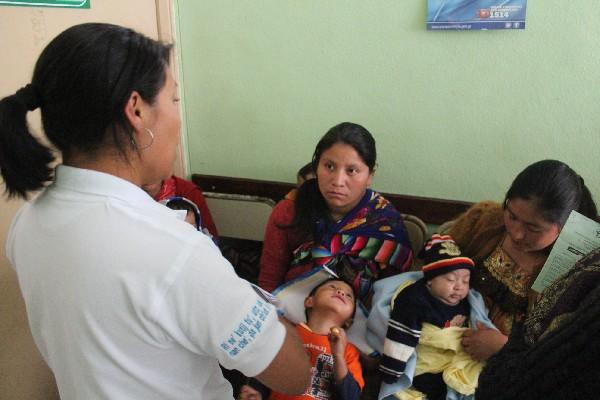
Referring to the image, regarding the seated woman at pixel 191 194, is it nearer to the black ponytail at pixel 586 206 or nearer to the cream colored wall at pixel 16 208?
the cream colored wall at pixel 16 208

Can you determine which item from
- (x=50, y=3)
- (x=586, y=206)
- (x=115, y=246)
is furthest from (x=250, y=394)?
(x=50, y=3)

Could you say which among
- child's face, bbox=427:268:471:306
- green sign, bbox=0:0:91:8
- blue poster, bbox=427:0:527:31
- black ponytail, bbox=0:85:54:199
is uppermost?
green sign, bbox=0:0:91:8

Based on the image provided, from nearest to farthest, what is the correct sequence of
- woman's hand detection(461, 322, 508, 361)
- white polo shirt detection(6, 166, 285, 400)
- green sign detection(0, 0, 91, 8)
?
white polo shirt detection(6, 166, 285, 400)
woman's hand detection(461, 322, 508, 361)
green sign detection(0, 0, 91, 8)

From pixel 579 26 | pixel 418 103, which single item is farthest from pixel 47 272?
pixel 579 26

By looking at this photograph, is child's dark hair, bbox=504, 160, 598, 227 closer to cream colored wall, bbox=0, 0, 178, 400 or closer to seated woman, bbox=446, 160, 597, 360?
seated woman, bbox=446, 160, 597, 360

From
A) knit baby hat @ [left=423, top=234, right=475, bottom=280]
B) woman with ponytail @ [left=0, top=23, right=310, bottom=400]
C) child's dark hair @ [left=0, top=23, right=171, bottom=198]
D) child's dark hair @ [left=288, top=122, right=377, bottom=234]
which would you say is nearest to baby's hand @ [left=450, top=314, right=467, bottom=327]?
knit baby hat @ [left=423, top=234, right=475, bottom=280]

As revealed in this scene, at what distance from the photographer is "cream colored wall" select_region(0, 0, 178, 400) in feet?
5.10

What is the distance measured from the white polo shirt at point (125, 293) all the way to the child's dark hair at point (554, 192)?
0.95 m

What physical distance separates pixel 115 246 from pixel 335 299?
995 mm

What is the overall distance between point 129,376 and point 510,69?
1.80m

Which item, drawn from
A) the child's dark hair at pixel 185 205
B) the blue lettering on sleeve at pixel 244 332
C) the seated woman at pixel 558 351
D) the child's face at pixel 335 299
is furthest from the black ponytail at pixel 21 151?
the child's dark hair at pixel 185 205

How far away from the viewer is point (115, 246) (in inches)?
27.2

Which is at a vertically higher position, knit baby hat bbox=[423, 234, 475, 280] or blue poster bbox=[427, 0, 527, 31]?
blue poster bbox=[427, 0, 527, 31]

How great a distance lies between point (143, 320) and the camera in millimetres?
706
